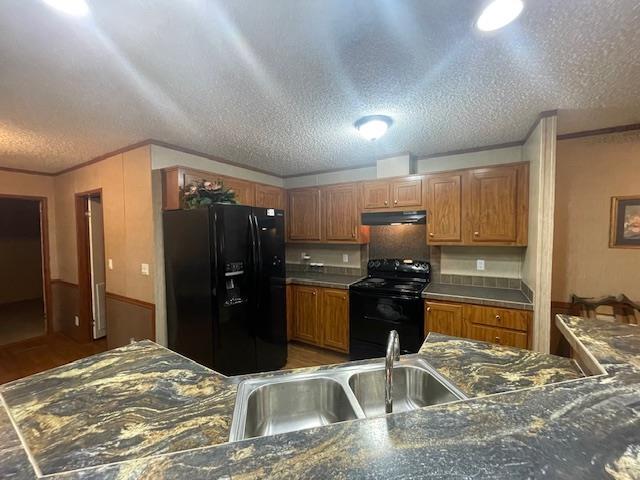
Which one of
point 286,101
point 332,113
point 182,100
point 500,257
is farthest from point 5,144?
point 500,257

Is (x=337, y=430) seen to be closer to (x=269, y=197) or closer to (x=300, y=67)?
(x=300, y=67)

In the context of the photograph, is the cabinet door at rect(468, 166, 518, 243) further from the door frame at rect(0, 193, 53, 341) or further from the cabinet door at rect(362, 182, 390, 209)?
the door frame at rect(0, 193, 53, 341)

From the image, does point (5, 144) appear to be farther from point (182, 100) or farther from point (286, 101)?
point (286, 101)

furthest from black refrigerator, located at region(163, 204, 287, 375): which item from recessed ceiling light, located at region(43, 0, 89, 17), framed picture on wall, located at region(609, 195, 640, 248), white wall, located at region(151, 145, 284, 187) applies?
framed picture on wall, located at region(609, 195, 640, 248)

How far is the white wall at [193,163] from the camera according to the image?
2666mm

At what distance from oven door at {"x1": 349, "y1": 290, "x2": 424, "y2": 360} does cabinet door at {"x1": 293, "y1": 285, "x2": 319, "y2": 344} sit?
1.69ft

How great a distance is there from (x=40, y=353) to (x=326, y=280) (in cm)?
384

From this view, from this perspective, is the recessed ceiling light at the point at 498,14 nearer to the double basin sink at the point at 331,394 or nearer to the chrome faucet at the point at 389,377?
the chrome faucet at the point at 389,377

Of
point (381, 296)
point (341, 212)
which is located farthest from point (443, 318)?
point (341, 212)

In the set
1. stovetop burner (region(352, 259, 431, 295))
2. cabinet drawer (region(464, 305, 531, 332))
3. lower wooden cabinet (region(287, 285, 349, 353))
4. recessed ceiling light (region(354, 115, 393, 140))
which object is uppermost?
recessed ceiling light (region(354, 115, 393, 140))

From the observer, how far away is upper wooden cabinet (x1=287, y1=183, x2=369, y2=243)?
3465 mm

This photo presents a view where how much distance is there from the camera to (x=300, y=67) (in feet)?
4.80

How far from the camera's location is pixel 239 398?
988 mm

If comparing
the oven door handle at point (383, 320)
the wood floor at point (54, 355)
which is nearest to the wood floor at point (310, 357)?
the wood floor at point (54, 355)
